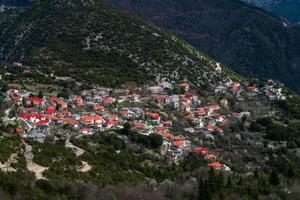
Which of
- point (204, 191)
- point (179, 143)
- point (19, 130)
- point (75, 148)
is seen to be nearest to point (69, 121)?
point (19, 130)

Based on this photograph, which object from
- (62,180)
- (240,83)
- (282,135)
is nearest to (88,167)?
(62,180)

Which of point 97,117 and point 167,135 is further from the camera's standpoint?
point 97,117

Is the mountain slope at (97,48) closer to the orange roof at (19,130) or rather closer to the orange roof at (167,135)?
the orange roof at (167,135)

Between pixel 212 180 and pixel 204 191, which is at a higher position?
pixel 204 191

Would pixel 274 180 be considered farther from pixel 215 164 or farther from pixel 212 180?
pixel 215 164

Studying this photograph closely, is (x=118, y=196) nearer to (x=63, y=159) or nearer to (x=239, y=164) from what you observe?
(x=63, y=159)

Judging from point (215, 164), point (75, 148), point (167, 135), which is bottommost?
point (167, 135)

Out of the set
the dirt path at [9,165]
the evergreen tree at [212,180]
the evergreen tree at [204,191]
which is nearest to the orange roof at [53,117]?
the evergreen tree at [212,180]

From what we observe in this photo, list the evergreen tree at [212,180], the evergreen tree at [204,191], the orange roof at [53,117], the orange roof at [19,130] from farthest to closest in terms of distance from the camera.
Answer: the orange roof at [53,117], the orange roof at [19,130], the evergreen tree at [212,180], the evergreen tree at [204,191]
